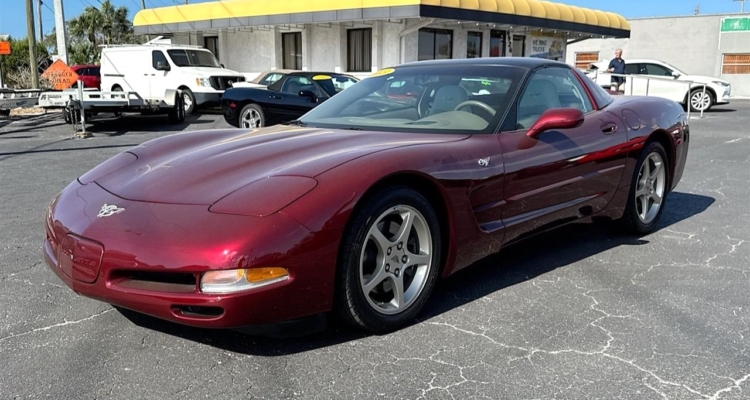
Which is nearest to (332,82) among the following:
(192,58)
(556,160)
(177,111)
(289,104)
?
(289,104)

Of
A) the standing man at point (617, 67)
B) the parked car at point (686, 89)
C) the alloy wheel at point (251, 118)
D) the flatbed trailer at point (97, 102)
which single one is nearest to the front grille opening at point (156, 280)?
the alloy wheel at point (251, 118)

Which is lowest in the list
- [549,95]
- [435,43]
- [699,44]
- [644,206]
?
[644,206]

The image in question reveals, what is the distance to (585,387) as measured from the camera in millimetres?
2516

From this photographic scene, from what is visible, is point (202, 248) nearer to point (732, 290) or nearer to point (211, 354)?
point (211, 354)

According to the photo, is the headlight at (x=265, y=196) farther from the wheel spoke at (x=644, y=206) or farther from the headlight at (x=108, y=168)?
the wheel spoke at (x=644, y=206)

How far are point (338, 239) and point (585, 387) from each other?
115 centimetres

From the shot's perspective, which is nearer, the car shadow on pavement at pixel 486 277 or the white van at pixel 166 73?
the car shadow on pavement at pixel 486 277

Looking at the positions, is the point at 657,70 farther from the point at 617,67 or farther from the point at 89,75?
the point at 89,75

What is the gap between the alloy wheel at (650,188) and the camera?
4.72m

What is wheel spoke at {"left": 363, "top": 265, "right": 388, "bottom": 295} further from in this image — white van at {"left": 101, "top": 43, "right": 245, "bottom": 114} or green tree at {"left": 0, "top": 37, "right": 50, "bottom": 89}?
green tree at {"left": 0, "top": 37, "right": 50, "bottom": 89}

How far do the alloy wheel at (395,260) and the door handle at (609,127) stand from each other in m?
1.81

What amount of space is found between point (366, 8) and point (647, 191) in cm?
1400

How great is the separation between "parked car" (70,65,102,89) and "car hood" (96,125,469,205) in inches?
814

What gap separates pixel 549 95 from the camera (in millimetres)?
4148
